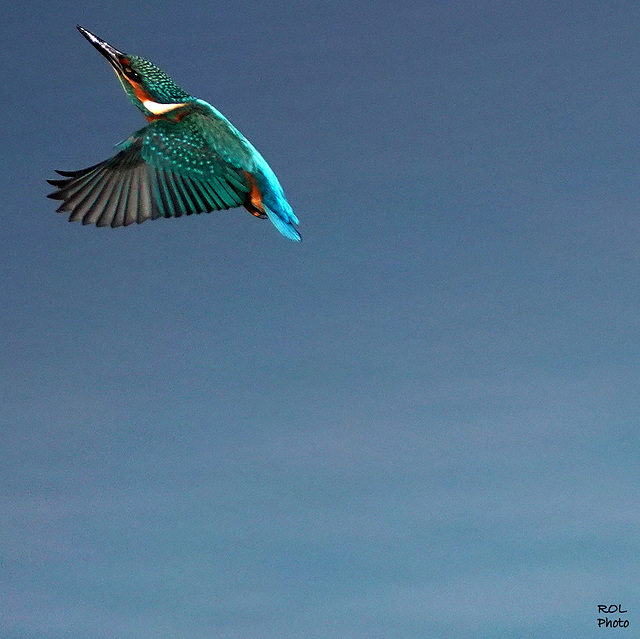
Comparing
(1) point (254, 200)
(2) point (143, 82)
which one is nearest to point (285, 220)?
(1) point (254, 200)

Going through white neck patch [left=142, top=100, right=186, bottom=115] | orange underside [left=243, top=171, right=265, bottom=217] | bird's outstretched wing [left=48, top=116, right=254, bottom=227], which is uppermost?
white neck patch [left=142, top=100, right=186, bottom=115]

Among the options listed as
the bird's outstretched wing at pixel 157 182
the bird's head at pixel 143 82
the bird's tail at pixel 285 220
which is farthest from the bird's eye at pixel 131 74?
the bird's tail at pixel 285 220

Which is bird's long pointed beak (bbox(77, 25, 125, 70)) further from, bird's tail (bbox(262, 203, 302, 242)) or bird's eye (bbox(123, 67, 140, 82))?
bird's tail (bbox(262, 203, 302, 242))

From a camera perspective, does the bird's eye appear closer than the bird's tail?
No

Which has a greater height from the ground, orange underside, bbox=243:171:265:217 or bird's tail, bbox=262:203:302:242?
orange underside, bbox=243:171:265:217

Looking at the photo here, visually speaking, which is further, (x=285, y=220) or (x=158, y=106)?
(x=158, y=106)

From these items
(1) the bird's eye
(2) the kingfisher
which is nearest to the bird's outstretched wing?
(2) the kingfisher

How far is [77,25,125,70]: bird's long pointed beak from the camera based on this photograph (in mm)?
3873

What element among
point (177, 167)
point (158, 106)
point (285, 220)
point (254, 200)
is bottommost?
point (285, 220)

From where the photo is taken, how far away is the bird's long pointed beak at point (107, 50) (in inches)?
152

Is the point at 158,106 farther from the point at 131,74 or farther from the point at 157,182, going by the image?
the point at 157,182

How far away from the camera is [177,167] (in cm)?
390

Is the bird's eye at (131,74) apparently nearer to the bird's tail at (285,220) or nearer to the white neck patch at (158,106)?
the white neck patch at (158,106)

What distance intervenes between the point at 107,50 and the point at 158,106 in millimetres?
311
